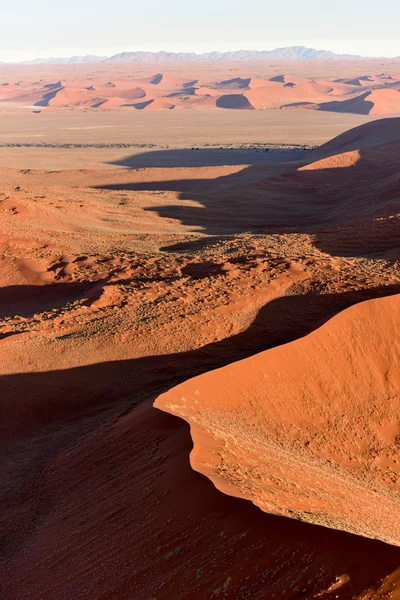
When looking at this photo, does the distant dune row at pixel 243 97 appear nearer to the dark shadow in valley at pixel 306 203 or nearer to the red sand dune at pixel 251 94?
the red sand dune at pixel 251 94

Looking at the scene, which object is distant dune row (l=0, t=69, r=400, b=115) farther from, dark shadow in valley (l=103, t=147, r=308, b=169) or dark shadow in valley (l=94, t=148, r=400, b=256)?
dark shadow in valley (l=94, t=148, r=400, b=256)

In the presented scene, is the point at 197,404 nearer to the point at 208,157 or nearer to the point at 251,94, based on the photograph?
the point at 208,157

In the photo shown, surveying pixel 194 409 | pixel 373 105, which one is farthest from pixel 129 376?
pixel 373 105

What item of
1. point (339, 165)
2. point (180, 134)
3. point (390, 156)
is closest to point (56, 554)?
point (339, 165)

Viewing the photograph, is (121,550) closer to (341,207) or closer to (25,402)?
(25,402)

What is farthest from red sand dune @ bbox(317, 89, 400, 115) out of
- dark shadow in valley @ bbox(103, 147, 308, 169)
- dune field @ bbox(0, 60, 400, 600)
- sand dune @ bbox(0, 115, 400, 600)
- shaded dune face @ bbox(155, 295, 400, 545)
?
shaded dune face @ bbox(155, 295, 400, 545)
